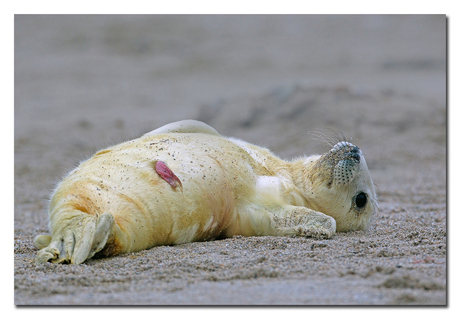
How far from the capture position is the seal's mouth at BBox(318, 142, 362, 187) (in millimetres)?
4172

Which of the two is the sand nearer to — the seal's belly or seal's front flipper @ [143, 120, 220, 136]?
the seal's belly

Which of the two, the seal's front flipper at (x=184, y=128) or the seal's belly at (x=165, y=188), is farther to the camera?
the seal's front flipper at (x=184, y=128)

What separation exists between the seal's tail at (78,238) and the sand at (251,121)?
0.26ft

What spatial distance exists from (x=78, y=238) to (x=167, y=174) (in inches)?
28.4

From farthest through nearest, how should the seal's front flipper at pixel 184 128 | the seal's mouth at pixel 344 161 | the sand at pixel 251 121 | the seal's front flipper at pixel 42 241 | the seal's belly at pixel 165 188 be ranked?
the seal's front flipper at pixel 184 128, the seal's mouth at pixel 344 161, the seal's front flipper at pixel 42 241, the seal's belly at pixel 165 188, the sand at pixel 251 121

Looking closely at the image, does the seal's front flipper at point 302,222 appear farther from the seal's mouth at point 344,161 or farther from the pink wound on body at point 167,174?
the pink wound on body at point 167,174

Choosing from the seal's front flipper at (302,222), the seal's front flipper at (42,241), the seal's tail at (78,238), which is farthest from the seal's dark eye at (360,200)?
the seal's front flipper at (42,241)

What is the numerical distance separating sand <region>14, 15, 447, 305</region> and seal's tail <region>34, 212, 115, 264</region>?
79mm

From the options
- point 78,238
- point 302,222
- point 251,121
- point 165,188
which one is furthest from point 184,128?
point 251,121

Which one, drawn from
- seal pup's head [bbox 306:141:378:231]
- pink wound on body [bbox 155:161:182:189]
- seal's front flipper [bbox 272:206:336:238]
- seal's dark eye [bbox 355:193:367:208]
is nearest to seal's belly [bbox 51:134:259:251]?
pink wound on body [bbox 155:161:182:189]

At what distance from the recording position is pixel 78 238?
3.14 m

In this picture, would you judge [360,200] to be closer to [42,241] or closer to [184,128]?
[184,128]

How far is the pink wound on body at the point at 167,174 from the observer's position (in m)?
3.57

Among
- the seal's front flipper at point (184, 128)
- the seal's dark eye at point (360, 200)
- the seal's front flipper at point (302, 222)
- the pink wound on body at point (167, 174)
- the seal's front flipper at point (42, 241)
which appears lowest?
the seal's front flipper at point (42, 241)
